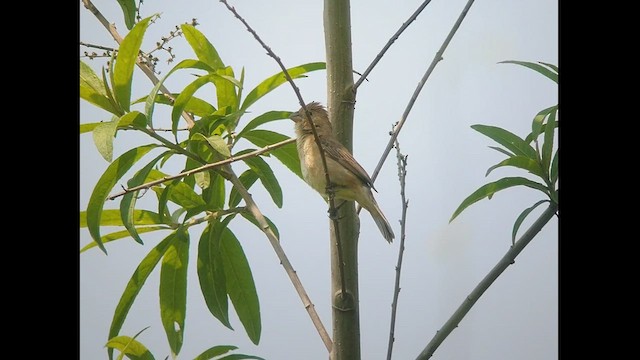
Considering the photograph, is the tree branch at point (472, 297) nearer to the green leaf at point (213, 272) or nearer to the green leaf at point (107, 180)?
the green leaf at point (213, 272)

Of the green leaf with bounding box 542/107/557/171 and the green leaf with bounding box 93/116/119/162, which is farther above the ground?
the green leaf with bounding box 542/107/557/171

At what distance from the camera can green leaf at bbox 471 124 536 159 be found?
1642 millimetres

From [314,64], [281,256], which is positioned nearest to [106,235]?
[281,256]

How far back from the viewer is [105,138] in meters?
1.38

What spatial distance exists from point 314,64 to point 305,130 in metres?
0.62

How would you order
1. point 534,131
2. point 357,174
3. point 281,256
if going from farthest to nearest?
point 357,174
point 534,131
point 281,256

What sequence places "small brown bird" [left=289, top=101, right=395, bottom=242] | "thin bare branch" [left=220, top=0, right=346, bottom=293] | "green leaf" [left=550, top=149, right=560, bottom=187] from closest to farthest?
1. "thin bare branch" [left=220, top=0, right=346, bottom=293]
2. "green leaf" [left=550, top=149, right=560, bottom=187]
3. "small brown bird" [left=289, top=101, right=395, bottom=242]

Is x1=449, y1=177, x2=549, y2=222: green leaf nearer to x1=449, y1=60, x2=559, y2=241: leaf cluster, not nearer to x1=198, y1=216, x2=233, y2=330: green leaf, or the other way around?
x1=449, y1=60, x2=559, y2=241: leaf cluster

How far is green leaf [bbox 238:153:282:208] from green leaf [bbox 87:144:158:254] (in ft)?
1.00

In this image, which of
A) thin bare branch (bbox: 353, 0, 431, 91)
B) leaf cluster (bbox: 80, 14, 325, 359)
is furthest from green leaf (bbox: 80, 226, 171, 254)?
thin bare branch (bbox: 353, 0, 431, 91)

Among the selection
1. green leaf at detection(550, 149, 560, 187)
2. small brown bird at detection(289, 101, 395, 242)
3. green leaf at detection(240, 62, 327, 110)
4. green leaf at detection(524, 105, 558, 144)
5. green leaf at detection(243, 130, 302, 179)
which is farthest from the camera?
small brown bird at detection(289, 101, 395, 242)

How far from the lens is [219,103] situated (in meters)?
1.85
